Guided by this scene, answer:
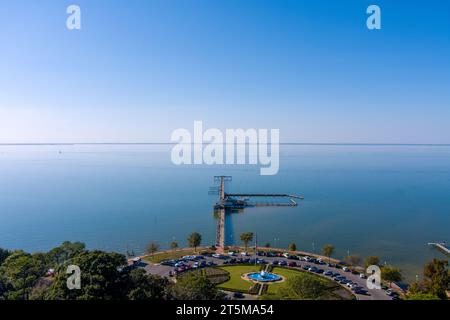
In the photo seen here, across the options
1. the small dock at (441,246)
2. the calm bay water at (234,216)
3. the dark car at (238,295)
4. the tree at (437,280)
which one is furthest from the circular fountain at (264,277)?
the small dock at (441,246)

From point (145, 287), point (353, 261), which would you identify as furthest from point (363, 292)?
point (145, 287)

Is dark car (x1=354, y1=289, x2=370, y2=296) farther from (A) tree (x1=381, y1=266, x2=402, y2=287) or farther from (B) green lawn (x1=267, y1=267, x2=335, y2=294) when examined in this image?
(A) tree (x1=381, y1=266, x2=402, y2=287)

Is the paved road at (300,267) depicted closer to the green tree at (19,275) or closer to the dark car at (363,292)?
the dark car at (363,292)

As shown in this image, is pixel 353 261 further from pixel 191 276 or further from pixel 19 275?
pixel 19 275

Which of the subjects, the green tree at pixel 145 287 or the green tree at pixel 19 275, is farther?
the green tree at pixel 19 275

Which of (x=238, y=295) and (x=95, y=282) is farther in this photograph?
(x=238, y=295)

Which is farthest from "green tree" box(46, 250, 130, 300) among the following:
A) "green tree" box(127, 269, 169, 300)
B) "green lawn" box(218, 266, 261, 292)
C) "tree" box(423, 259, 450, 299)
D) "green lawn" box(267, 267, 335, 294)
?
"tree" box(423, 259, 450, 299)
